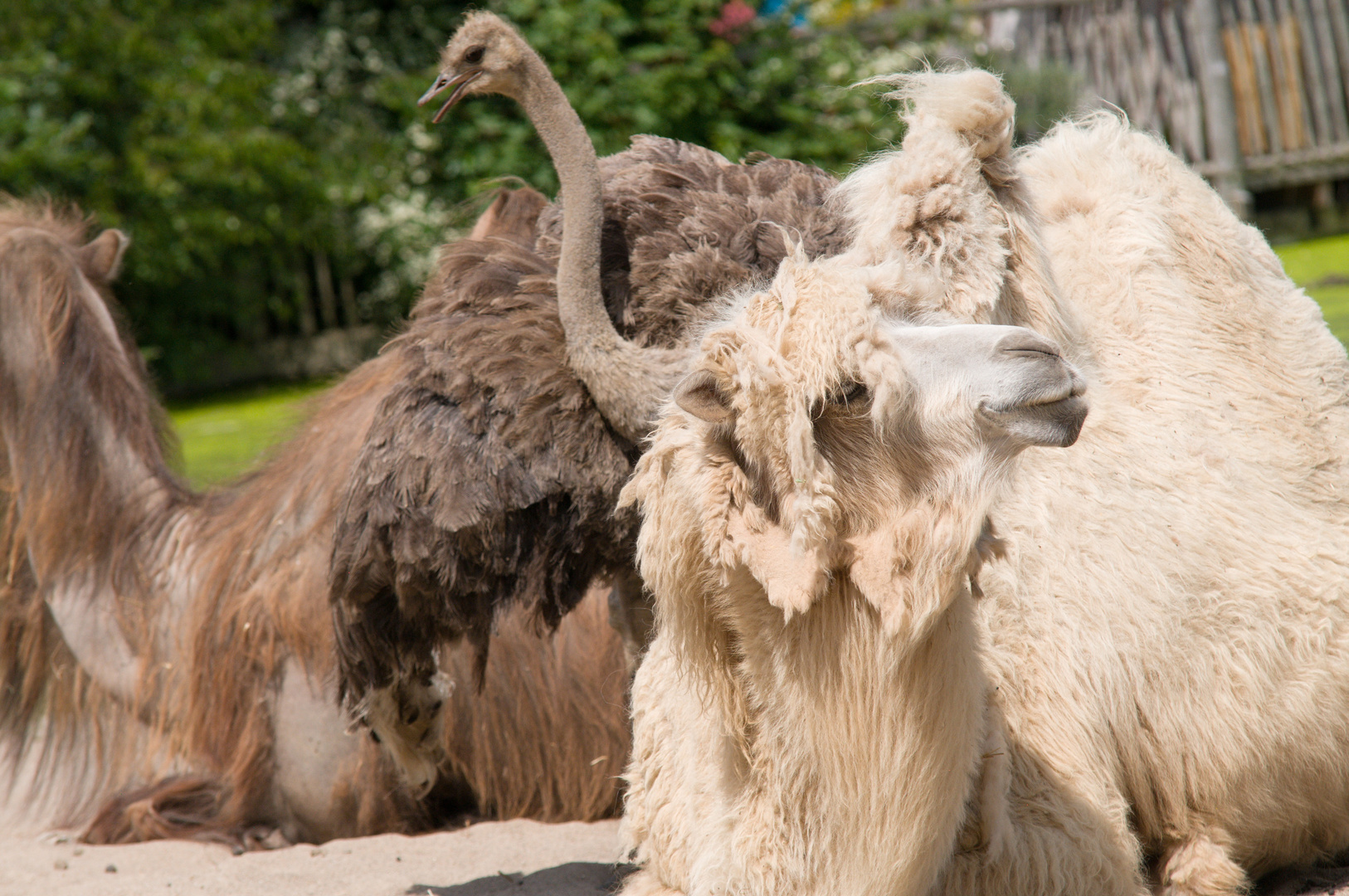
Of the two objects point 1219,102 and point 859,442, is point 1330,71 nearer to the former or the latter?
point 1219,102

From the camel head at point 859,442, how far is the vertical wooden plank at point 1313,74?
11.1 m

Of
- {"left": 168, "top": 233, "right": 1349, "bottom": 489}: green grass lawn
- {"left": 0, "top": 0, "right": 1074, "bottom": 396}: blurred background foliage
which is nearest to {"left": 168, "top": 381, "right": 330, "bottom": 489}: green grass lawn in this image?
{"left": 168, "top": 233, "right": 1349, "bottom": 489}: green grass lawn

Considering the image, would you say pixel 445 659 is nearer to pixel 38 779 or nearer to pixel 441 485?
pixel 441 485

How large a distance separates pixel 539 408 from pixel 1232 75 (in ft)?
34.2

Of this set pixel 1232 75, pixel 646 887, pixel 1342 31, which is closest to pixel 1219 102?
pixel 1232 75

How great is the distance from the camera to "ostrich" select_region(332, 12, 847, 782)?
274cm

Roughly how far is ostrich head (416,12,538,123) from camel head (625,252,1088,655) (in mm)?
1563

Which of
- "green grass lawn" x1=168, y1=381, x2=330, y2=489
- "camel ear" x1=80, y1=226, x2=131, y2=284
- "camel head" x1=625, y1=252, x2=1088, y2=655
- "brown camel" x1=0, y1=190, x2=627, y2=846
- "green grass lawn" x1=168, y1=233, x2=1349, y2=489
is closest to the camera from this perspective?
"camel head" x1=625, y1=252, x2=1088, y2=655

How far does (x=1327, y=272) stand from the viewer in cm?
861

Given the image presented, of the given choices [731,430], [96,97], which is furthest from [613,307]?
[96,97]

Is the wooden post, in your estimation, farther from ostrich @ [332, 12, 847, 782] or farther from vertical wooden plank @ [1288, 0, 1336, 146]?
ostrich @ [332, 12, 847, 782]

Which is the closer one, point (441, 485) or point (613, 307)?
point (441, 485)

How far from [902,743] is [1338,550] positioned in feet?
4.21

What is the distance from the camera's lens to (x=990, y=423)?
1767mm
